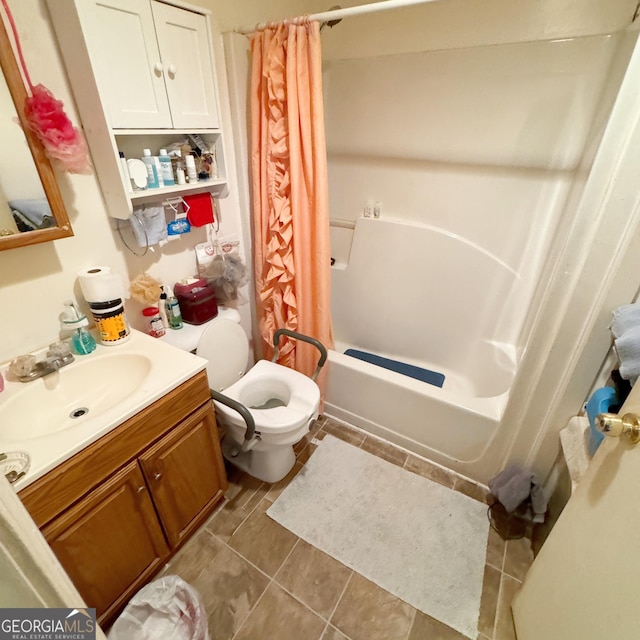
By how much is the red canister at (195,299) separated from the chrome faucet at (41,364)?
458mm

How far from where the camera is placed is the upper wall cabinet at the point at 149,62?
0.98m

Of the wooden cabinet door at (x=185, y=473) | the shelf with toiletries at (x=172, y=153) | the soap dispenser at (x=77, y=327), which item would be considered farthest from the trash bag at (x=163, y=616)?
the shelf with toiletries at (x=172, y=153)

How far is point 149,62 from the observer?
3.63ft

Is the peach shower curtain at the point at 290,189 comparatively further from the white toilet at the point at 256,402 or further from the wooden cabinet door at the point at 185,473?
the wooden cabinet door at the point at 185,473

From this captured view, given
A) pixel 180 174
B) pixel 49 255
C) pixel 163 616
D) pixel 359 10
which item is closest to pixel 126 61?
pixel 180 174

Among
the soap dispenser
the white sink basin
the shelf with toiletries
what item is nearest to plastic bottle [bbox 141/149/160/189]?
the shelf with toiletries

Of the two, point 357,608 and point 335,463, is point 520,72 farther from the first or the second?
point 357,608

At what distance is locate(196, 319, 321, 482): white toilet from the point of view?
1.35 meters

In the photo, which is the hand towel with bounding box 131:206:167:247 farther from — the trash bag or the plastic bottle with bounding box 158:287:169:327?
the trash bag

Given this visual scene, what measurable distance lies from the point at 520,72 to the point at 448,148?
40 centimetres

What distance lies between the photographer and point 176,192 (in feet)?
4.64

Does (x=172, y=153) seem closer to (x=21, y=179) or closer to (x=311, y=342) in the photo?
(x=21, y=179)

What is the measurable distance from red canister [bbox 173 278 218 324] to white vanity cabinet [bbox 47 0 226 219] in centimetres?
37

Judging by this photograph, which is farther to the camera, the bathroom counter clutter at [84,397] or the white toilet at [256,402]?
the white toilet at [256,402]
